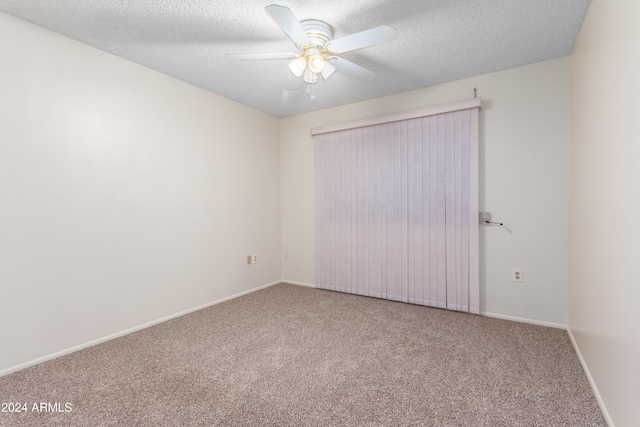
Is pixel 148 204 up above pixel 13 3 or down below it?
below

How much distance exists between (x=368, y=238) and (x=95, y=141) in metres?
2.78

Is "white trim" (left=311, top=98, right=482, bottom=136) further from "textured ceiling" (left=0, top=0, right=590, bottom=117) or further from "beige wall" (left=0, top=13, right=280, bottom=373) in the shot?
"beige wall" (left=0, top=13, right=280, bottom=373)

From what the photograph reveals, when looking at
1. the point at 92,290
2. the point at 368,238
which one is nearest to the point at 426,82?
the point at 368,238

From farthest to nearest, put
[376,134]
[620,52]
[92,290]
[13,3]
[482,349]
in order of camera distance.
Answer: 1. [376,134]
2. [92,290]
3. [482,349]
4. [13,3]
5. [620,52]

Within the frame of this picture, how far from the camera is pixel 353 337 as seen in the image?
2406mm

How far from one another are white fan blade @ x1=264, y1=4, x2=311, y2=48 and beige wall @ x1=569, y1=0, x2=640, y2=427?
1.51 meters

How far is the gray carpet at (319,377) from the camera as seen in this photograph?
1.49 metres

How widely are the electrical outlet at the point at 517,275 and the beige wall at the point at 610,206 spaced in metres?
0.54

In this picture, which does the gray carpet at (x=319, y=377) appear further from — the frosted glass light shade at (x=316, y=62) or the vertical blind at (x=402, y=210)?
the frosted glass light shade at (x=316, y=62)

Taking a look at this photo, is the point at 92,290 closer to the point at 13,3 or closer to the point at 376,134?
the point at 13,3

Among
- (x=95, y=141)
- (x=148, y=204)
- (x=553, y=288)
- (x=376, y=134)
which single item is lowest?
(x=553, y=288)

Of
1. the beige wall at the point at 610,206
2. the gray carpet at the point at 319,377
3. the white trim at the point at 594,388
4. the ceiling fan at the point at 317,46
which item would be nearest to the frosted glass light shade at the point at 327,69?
the ceiling fan at the point at 317,46

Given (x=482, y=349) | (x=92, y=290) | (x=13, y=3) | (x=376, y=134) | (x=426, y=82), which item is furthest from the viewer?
(x=376, y=134)

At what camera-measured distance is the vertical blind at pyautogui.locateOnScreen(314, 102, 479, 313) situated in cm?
290
